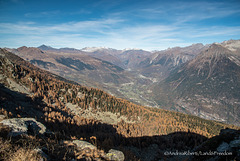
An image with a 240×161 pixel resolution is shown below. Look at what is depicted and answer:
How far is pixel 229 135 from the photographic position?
21938 millimetres

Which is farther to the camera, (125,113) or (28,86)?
(125,113)

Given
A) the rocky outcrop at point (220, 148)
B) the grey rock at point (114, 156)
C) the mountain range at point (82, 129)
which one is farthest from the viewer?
the rocky outcrop at point (220, 148)

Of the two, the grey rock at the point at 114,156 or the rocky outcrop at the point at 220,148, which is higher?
the grey rock at the point at 114,156

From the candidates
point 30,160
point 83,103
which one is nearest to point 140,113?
point 83,103

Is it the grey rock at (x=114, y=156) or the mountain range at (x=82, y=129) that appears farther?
the grey rock at (x=114, y=156)

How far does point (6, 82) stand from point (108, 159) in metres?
86.7

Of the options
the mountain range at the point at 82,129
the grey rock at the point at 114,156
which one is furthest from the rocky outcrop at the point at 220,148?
the grey rock at the point at 114,156

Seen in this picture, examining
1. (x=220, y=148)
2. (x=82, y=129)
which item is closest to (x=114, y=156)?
(x=220, y=148)

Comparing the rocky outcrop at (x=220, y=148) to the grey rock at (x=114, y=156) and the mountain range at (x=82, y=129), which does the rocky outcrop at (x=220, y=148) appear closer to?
the mountain range at (x=82, y=129)

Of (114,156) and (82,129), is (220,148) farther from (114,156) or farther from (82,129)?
(82,129)

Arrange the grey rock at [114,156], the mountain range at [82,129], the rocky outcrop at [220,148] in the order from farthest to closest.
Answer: the rocky outcrop at [220,148]
the grey rock at [114,156]
the mountain range at [82,129]

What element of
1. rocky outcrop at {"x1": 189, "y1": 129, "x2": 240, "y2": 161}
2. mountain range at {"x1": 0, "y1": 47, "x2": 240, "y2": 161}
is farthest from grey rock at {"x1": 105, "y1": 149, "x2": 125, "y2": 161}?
rocky outcrop at {"x1": 189, "y1": 129, "x2": 240, "y2": 161}

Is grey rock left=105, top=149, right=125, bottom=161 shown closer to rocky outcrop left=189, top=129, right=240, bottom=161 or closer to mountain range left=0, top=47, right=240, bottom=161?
mountain range left=0, top=47, right=240, bottom=161

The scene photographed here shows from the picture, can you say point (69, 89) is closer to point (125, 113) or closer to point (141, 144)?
point (125, 113)
